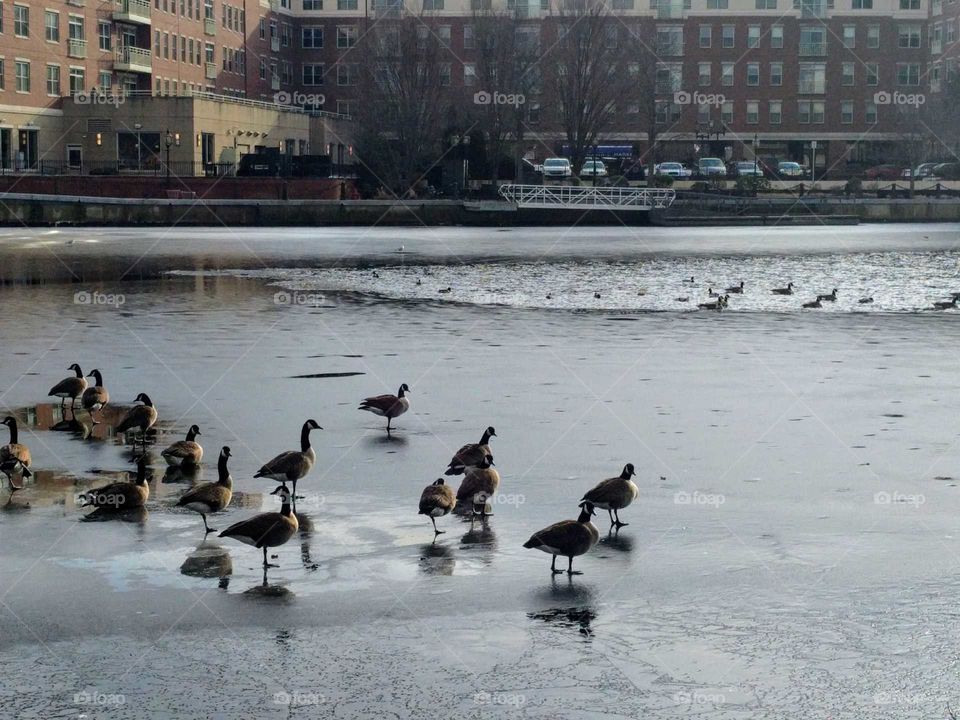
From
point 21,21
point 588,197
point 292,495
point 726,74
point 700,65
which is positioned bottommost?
point 292,495

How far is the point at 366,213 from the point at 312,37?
152ft

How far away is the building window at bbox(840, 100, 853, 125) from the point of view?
378ft

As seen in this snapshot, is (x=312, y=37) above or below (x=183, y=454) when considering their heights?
above

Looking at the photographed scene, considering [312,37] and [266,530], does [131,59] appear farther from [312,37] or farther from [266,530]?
[266,530]

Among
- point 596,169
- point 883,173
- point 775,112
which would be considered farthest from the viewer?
point 775,112

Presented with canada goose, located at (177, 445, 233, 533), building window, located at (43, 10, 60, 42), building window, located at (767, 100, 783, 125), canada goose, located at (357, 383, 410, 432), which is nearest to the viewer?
canada goose, located at (177, 445, 233, 533)

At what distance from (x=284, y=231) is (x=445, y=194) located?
46.2ft

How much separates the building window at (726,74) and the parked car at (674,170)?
1433 centimetres

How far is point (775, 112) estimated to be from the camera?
11556 centimetres

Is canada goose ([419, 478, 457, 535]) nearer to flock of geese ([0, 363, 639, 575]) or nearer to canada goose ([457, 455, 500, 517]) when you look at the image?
flock of geese ([0, 363, 639, 575])

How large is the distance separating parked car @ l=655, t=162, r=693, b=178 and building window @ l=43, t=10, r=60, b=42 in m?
37.6

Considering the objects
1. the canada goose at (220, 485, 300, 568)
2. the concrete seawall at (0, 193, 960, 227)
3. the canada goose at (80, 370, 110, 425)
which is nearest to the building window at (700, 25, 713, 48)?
the concrete seawall at (0, 193, 960, 227)

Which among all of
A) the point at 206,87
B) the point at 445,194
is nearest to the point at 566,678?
the point at 445,194

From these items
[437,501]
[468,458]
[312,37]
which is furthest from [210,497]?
[312,37]
